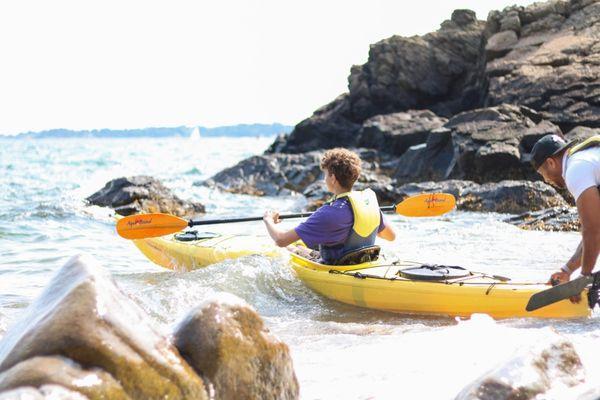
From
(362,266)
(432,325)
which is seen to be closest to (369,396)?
(432,325)

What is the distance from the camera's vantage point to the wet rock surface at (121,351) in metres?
2.17

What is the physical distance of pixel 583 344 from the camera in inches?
153

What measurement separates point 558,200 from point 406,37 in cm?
1792

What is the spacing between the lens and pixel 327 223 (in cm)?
553

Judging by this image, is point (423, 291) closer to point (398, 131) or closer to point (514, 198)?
point (514, 198)

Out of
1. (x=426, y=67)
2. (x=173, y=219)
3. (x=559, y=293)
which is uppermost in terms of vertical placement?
(x=426, y=67)

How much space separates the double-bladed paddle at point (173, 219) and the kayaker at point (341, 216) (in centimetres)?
168

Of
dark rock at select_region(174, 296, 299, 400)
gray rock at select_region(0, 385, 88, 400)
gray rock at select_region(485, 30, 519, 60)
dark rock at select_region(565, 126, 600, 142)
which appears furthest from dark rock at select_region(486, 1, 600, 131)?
gray rock at select_region(0, 385, 88, 400)

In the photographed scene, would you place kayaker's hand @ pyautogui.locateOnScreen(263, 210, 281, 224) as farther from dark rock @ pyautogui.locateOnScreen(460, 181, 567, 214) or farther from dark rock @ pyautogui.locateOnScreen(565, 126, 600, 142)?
dark rock @ pyautogui.locateOnScreen(565, 126, 600, 142)

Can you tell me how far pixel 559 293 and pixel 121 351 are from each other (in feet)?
10.6

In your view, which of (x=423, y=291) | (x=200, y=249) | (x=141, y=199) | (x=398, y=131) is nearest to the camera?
(x=423, y=291)

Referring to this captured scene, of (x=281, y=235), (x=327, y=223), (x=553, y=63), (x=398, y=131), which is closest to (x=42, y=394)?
(x=327, y=223)

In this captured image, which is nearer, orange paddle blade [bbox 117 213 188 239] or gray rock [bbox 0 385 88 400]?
gray rock [bbox 0 385 88 400]

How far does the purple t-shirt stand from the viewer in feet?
18.1
